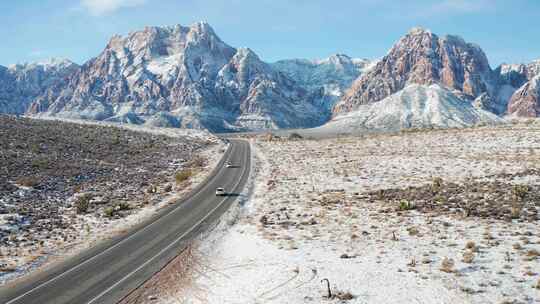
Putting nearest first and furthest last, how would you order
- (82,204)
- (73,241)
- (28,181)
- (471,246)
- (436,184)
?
(471,246), (73,241), (82,204), (436,184), (28,181)

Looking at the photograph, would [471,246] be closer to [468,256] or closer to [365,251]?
[468,256]

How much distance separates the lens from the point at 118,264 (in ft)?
82.0

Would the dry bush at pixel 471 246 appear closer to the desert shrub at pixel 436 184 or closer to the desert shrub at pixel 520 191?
the desert shrub at pixel 520 191

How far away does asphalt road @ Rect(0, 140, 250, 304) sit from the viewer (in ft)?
68.1

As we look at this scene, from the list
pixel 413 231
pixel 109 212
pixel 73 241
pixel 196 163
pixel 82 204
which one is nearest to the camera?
pixel 413 231

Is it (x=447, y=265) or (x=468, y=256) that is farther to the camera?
(x=468, y=256)

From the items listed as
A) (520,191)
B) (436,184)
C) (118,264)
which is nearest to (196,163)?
(436,184)

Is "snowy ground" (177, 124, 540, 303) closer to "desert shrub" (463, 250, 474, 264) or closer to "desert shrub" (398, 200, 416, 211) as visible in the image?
"desert shrub" (463, 250, 474, 264)

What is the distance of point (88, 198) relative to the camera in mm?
40156

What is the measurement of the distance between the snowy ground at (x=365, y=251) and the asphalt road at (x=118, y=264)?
2757 mm

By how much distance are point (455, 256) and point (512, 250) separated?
305 cm

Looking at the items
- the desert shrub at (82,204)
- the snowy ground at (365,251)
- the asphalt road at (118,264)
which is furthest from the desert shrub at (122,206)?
the snowy ground at (365,251)

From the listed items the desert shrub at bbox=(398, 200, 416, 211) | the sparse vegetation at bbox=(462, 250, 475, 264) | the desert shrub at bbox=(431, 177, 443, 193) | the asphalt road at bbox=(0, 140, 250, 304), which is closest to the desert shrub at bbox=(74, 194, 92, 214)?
the asphalt road at bbox=(0, 140, 250, 304)

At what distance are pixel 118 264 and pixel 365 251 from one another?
47.9 feet
